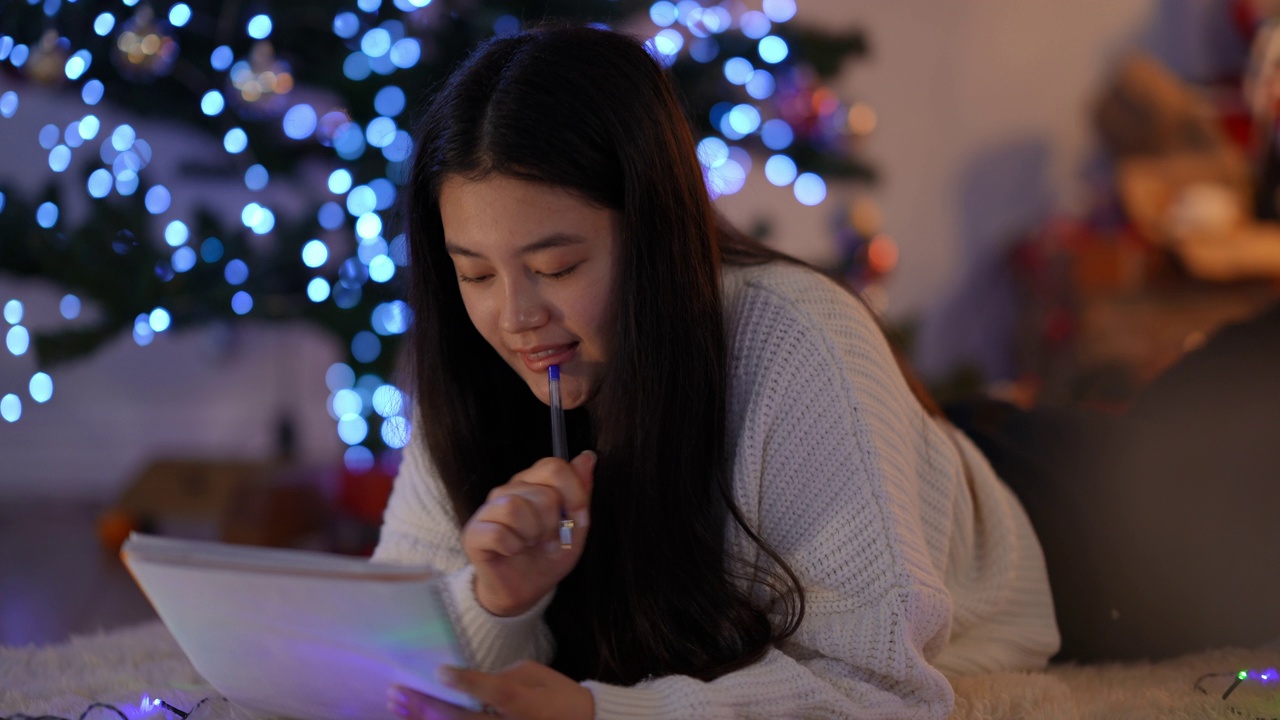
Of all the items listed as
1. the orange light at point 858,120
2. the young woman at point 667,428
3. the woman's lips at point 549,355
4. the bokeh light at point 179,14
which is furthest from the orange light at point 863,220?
the woman's lips at point 549,355

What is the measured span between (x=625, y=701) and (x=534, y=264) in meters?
0.30

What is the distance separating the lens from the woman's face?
0.76 m

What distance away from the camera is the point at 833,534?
0.77 metres

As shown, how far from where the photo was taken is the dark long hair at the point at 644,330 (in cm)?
77

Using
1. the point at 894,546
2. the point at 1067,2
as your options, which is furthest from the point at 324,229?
the point at 1067,2

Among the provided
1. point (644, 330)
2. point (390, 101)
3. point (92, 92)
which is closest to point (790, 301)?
point (644, 330)

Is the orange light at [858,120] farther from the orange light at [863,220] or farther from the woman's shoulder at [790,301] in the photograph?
the woman's shoulder at [790,301]

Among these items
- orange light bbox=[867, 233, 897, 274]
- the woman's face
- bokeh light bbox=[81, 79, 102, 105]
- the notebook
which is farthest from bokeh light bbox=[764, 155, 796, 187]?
the notebook

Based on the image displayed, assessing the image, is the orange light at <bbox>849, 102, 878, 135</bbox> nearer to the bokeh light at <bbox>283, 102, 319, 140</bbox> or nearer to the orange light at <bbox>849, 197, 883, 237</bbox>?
the orange light at <bbox>849, 197, 883, 237</bbox>

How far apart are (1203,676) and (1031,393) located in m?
1.39

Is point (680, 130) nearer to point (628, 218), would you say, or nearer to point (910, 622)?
point (628, 218)

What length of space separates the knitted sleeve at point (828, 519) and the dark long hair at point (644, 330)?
0.02 meters

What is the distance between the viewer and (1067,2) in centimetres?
279

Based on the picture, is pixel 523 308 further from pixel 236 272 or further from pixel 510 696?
pixel 236 272
